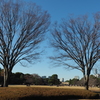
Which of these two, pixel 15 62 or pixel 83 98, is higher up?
pixel 15 62

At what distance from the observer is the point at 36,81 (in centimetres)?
7331

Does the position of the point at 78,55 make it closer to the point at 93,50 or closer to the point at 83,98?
the point at 93,50

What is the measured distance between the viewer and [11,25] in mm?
15367

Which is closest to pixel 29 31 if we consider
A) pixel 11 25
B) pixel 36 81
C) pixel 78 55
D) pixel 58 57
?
pixel 11 25

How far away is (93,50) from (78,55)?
1912mm

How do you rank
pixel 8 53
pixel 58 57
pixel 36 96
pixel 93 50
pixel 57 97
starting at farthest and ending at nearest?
1. pixel 58 57
2. pixel 93 50
3. pixel 8 53
4. pixel 57 97
5. pixel 36 96

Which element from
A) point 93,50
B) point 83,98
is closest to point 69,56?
point 93,50

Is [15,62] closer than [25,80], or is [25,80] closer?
[15,62]

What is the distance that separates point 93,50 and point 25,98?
39.3ft

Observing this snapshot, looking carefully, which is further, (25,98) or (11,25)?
(11,25)

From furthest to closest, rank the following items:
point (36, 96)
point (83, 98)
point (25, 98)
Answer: point (83, 98) → point (36, 96) → point (25, 98)

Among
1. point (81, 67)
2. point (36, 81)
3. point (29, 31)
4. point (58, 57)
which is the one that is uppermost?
point (29, 31)

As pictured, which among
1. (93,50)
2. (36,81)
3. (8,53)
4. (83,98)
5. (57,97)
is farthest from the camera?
(36,81)

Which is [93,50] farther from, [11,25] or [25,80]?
[25,80]
